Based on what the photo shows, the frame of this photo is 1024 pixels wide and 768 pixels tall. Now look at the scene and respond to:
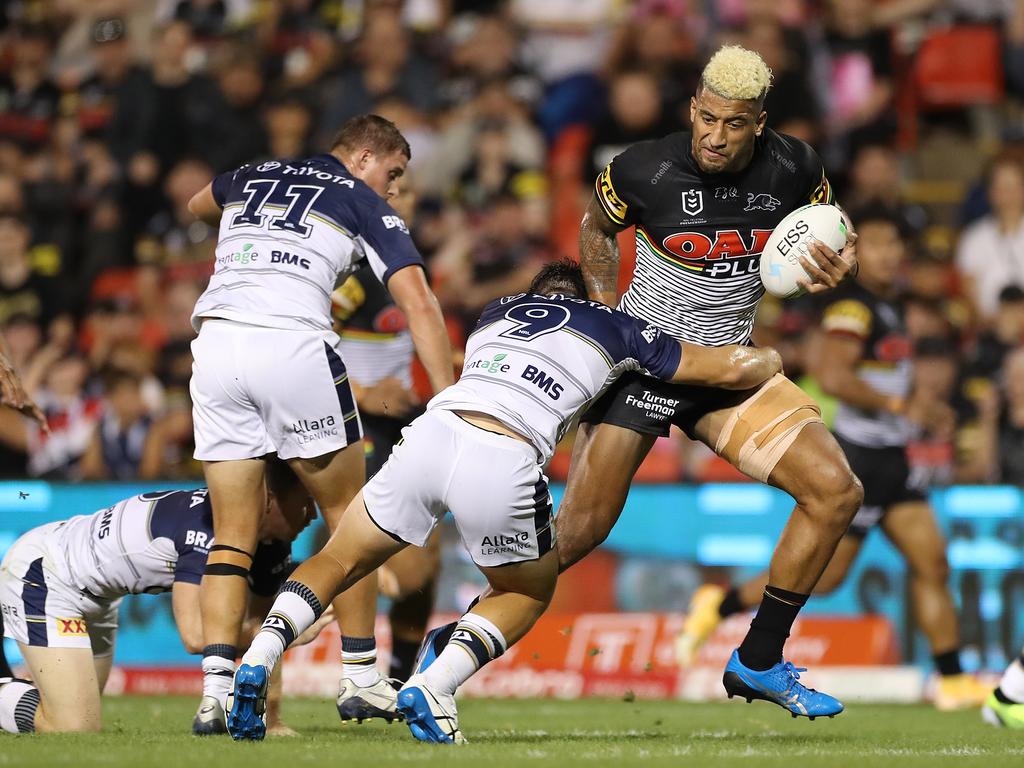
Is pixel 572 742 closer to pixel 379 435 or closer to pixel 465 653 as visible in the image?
pixel 465 653

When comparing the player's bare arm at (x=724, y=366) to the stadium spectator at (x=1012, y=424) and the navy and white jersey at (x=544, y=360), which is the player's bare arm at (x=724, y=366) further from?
the stadium spectator at (x=1012, y=424)

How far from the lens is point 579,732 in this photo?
766cm

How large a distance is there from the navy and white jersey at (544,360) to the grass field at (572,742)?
49.2 inches

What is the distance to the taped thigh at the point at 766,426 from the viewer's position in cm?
697

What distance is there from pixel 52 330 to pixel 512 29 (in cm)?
525

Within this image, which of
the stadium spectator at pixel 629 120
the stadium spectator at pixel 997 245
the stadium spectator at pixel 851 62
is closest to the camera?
the stadium spectator at pixel 997 245

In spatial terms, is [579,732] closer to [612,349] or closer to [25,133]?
[612,349]

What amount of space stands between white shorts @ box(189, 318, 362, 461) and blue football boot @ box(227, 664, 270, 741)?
124 centimetres

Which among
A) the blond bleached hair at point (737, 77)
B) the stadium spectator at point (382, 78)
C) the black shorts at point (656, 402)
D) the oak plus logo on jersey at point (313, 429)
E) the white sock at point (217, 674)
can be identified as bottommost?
the white sock at point (217, 674)

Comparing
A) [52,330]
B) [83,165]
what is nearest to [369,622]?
[52,330]

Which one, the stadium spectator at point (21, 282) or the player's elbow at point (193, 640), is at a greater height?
the stadium spectator at point (21, 282)

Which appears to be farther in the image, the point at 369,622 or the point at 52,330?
the point at 52,330

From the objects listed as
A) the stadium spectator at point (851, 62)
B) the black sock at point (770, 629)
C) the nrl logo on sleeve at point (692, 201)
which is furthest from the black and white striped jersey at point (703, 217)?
the stadium spectator at point (851, 62)

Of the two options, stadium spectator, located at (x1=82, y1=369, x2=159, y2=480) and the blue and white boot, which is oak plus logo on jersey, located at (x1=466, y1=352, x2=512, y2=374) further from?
stadium spectator, located at (x1=82, y1=369, x2=159, y2=480)
